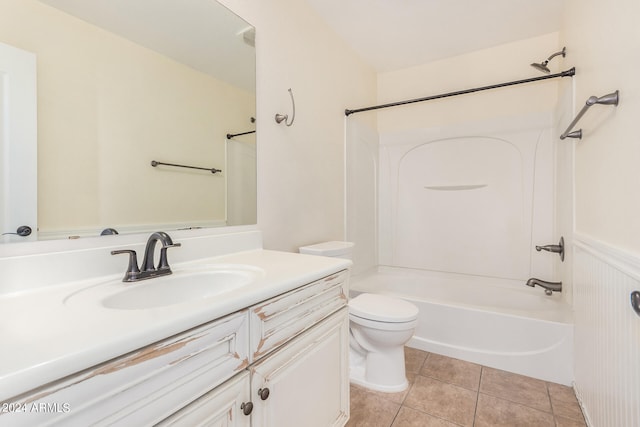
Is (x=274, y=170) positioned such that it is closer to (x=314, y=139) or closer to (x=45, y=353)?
(x=314, y=139)

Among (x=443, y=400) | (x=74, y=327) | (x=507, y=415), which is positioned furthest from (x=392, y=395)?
(x=74, y=327)

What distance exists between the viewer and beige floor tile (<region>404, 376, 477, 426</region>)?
1409mm

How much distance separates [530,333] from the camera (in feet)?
5.66

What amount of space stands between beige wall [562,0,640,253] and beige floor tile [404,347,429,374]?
3.88ft

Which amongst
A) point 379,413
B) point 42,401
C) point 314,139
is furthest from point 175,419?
point 314,139

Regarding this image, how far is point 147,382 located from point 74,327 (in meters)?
0.17

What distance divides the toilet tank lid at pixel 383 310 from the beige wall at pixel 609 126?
0.88 metres

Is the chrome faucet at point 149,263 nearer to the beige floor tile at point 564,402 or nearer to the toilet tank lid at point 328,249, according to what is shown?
the toilet tank lid at point 328,249

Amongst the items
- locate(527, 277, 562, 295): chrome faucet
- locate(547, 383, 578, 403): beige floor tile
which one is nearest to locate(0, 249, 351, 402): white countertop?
locate(547, 383, 578, 403): beige floor tile

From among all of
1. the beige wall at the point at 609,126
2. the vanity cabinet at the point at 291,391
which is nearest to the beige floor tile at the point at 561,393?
the beige wall at the point at 609,126

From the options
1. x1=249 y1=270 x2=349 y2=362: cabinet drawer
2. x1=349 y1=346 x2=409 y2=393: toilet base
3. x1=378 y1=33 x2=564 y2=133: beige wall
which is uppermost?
x1=378 y1=33 x2=564 y2=133: beige wall

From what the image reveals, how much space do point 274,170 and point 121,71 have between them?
32.2 inches

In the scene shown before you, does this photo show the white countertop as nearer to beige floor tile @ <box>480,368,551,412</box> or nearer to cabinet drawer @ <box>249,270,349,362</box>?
cabinet drawer @ <box>249,270,349,362</box>

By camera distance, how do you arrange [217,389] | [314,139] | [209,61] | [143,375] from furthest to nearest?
[314,139], [209,61], [217,389], [143,375]
